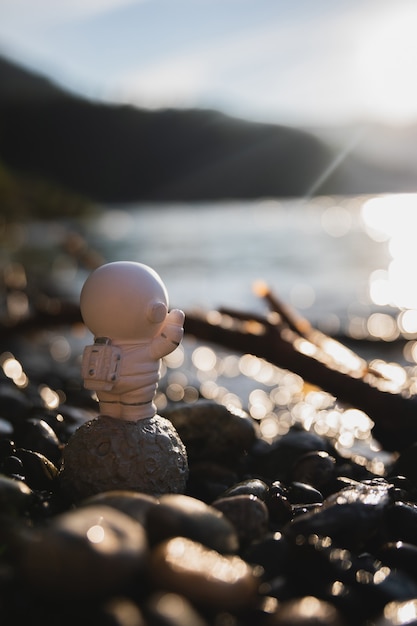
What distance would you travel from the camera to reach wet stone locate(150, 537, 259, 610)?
203cm

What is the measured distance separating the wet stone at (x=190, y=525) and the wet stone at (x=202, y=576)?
112 mm

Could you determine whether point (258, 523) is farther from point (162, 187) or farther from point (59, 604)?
point (162, 187)

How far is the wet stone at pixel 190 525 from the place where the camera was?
2293 millimetres

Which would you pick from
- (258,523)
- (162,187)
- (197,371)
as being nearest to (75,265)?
(197,371)

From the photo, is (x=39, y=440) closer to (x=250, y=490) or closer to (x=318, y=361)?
(x=250, y=490)

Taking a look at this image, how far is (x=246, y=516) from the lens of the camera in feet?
8.50

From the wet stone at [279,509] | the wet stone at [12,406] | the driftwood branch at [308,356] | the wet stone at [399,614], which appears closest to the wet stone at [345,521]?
the wet stone at [279,509]

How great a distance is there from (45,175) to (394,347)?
12373 cm

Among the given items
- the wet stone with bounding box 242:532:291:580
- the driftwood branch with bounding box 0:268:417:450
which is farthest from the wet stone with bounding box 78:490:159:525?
the driftwood branch with bounding box 0:268:417:450

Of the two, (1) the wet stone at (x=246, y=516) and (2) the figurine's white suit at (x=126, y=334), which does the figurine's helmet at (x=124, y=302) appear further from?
(1) the wet stone at (x=246, y=516)

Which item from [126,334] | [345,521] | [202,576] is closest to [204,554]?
[202,576]

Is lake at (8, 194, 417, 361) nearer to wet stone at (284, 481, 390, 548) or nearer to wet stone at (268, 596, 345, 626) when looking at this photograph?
wet stone at (284, 481, 390, 548)

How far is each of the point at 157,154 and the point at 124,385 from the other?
5843 inches

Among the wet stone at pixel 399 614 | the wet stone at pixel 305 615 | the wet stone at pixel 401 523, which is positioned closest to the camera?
the wet stone at pixel 305 615
